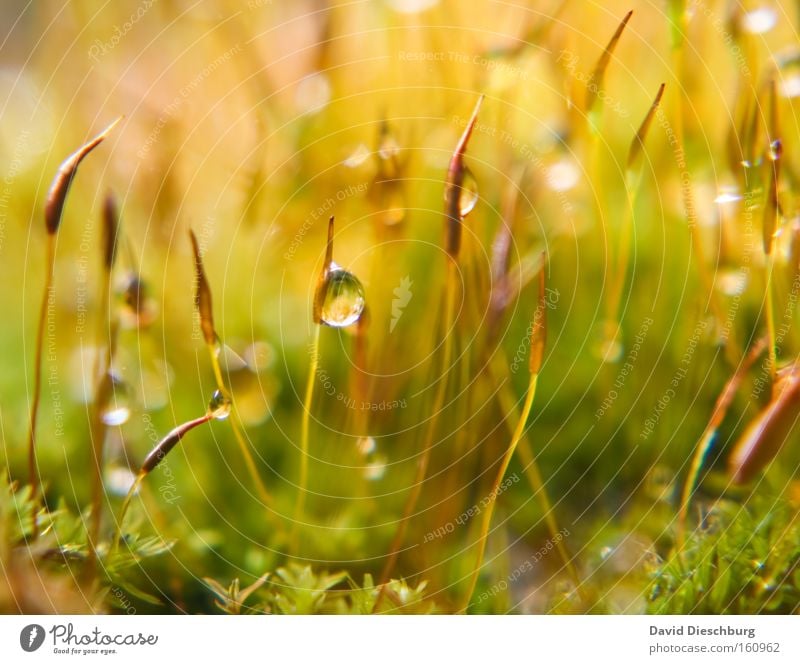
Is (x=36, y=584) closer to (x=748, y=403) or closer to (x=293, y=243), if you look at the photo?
(x=293, y=243)

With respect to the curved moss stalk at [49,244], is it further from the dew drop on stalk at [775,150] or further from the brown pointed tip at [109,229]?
the dew drop on stalk at [775,150]

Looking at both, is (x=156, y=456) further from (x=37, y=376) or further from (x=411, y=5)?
(x=411, y=5)

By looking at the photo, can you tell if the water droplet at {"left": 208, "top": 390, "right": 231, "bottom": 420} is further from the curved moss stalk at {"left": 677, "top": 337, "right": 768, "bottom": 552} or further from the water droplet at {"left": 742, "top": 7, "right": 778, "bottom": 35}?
the water droplet at {"left": 742, "top": 7, "right": 778, "bottom": 35}

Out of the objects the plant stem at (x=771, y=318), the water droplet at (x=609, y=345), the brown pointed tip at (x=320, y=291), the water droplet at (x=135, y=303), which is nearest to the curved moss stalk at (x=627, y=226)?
the water droplet at (x=609, y=345)

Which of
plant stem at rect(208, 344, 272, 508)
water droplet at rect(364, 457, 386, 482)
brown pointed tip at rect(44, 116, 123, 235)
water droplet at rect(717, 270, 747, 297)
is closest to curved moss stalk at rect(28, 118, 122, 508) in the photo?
brown pointed tip at rect(44, 116, 123, 235)

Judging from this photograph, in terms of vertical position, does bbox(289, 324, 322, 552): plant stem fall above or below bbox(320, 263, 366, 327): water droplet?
below
